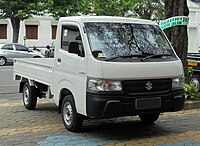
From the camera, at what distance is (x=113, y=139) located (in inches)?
251

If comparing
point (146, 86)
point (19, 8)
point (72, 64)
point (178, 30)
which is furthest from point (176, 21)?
point (19, 8)

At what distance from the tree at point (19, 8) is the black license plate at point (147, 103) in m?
23.3

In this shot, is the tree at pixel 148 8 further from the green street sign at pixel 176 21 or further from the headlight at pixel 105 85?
the headlight at pixel 105 85

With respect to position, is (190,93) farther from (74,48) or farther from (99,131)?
(74,48)

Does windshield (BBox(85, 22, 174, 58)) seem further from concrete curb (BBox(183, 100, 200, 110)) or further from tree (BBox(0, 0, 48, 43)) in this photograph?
tree (BBox(0, 0, 48, 43))

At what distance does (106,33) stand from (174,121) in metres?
2.41

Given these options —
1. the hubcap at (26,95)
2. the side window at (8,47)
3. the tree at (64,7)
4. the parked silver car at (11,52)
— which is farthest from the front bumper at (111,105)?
the tree at (64,7)

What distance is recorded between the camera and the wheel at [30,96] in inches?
342

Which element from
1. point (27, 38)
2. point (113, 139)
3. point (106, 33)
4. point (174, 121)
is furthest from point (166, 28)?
point (27, 38)

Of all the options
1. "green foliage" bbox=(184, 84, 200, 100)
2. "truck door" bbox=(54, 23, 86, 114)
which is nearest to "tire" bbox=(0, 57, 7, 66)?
"green foliage" bbox=(184, 84, 200, 100)

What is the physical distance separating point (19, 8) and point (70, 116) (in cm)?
2364

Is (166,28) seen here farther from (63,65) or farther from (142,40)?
(63,65)

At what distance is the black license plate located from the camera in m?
6.12

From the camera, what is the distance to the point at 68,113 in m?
6.83
